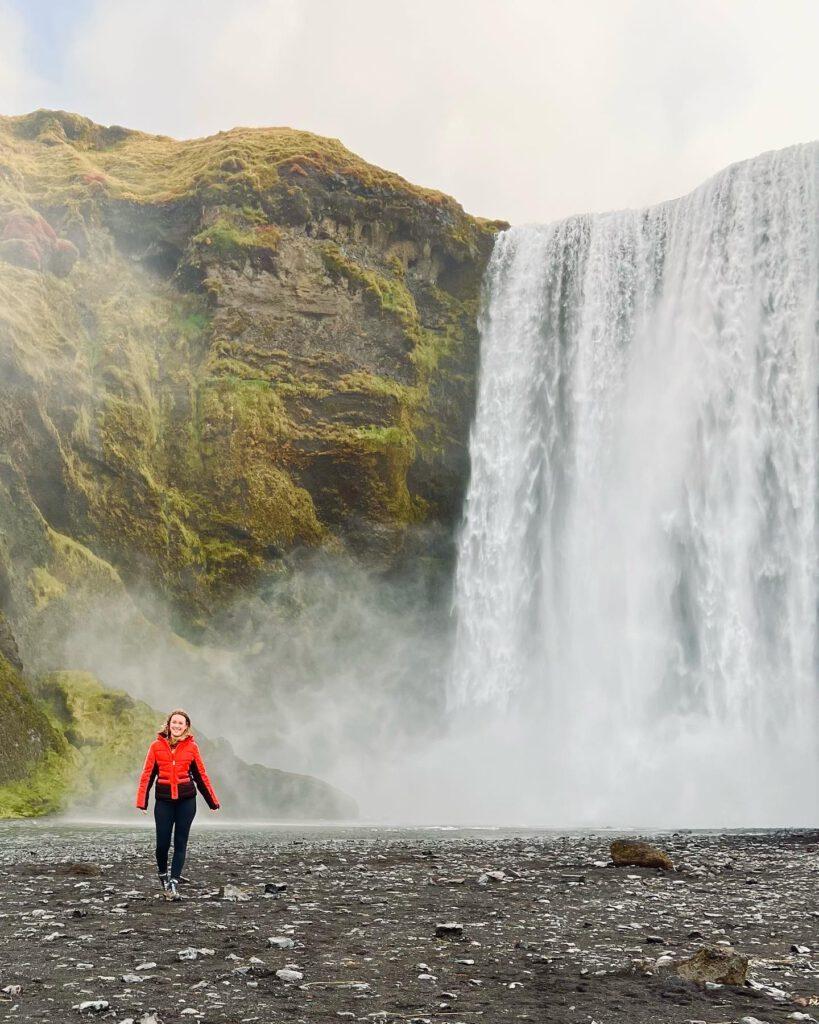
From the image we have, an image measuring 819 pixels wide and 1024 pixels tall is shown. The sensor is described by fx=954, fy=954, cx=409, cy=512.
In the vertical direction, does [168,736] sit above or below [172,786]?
above

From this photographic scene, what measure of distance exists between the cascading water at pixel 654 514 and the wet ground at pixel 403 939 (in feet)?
70.1

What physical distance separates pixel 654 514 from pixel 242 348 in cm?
2210

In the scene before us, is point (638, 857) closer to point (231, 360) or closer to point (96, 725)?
point (96, 725)

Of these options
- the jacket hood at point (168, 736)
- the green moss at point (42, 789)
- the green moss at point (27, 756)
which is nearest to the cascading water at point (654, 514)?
the green moss at point (42, 789)

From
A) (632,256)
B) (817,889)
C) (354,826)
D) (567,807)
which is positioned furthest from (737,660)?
(817,889)

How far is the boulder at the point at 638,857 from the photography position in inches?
577

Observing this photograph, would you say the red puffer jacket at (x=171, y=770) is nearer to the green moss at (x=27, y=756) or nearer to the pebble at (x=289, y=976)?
the pebble at (x=289, y=976)

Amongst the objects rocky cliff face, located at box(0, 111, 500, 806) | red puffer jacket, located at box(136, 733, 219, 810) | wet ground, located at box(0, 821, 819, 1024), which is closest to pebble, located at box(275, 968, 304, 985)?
wet ground, located at box(0, 821, 819, 1024)

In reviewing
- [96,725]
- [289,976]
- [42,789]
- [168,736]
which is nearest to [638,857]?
[168,736]

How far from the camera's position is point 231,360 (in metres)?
48.3

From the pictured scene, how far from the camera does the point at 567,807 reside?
3622 centimetres

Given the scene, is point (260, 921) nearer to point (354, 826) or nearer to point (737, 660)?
point (354, 826)

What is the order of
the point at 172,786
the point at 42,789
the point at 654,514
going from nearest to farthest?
the point at 172,786 < the point at 42,789 < the point at 654,514

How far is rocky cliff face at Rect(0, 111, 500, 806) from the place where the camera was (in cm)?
4250
